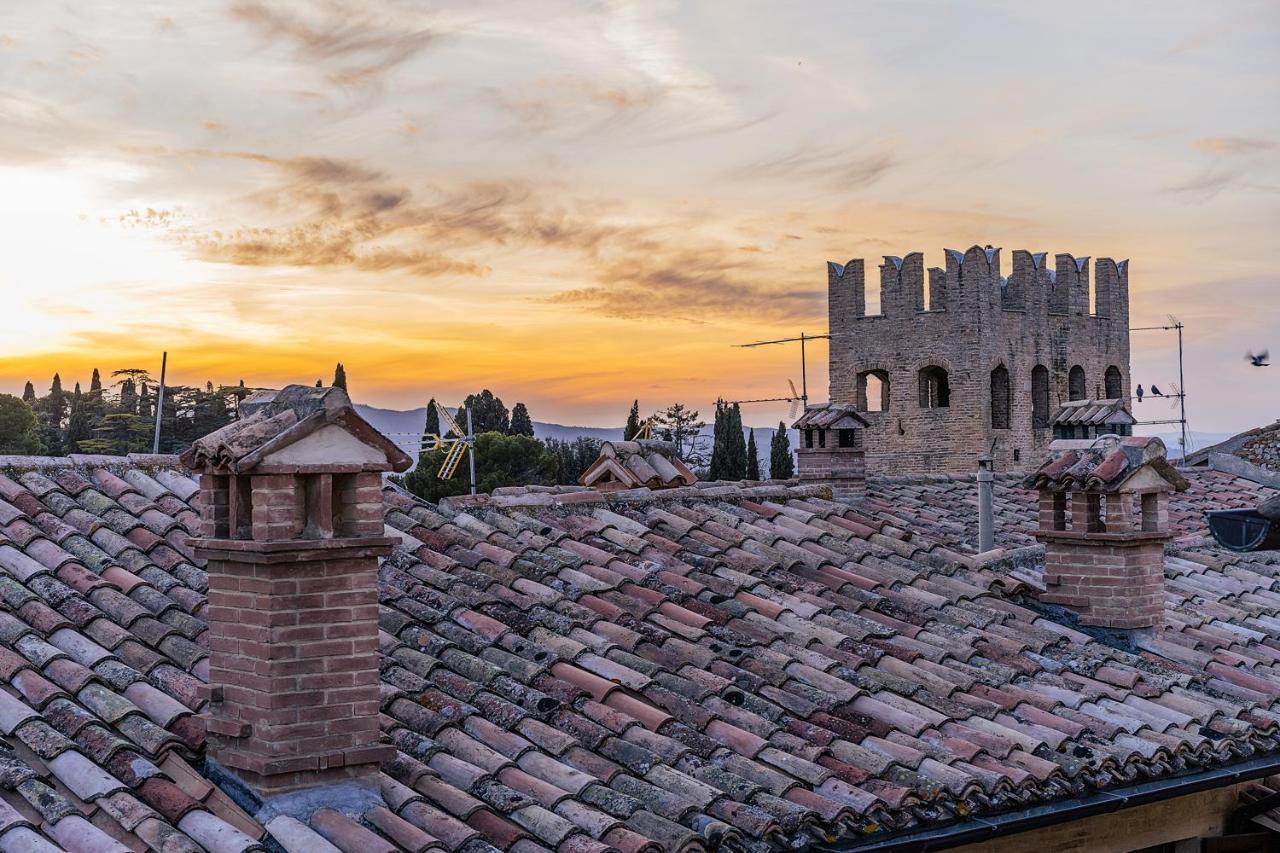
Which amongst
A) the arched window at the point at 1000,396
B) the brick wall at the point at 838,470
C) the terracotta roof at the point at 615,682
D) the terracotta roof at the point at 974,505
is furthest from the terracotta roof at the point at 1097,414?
the arched window at the point at 1000,396

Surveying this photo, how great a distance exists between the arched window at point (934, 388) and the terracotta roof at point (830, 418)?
29096mm

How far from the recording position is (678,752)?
595cm

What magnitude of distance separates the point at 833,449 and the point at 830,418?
2.11 ft

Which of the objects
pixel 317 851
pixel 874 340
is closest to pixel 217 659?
pixel 317 851

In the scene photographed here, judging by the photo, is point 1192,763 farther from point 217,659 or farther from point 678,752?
point 217,659

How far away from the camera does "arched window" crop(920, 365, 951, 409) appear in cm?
4319

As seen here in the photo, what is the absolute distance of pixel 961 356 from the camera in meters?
42.2

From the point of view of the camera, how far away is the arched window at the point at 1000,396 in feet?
141

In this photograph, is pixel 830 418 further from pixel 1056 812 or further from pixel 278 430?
pixel 278 430

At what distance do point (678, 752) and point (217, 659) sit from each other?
6.73 ft

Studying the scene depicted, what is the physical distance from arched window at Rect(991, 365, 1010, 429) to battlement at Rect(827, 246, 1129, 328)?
2.13m

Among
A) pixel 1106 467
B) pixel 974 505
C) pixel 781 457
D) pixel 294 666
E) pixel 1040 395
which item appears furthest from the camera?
pixel 781 457

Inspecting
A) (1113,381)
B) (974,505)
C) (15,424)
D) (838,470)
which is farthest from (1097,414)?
(15,424)

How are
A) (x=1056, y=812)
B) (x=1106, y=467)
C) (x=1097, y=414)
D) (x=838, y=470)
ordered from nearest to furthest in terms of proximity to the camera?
(x=1056, y=812), (x=1106, y=467), (x=838, y=470), (x=1097, y=414)
